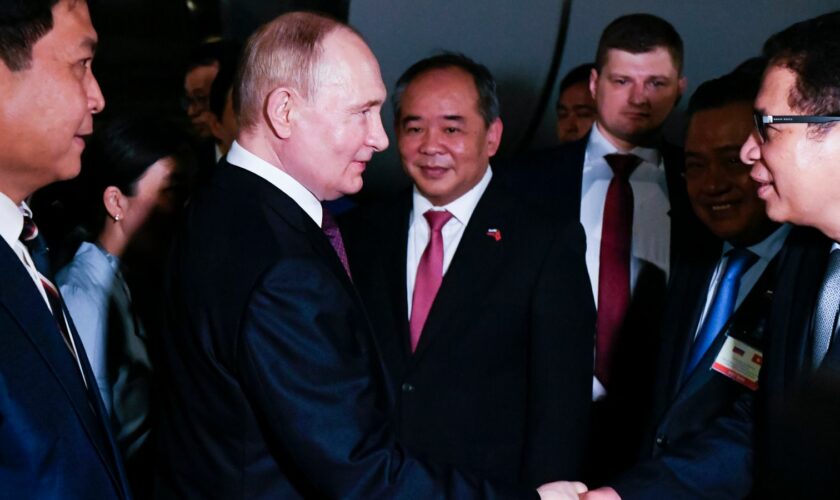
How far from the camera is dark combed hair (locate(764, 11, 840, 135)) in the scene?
1.45 m

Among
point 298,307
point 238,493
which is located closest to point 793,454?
point 298,307

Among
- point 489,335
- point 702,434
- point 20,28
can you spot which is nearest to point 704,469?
point 702,434

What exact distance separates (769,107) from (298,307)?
2.66 feet

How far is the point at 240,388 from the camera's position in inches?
52.5

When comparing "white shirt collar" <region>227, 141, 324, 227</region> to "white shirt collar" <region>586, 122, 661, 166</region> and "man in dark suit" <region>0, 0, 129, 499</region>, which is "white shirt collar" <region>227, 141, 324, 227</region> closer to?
"man in dark suit" <region>0, 0, 129, 499</region>

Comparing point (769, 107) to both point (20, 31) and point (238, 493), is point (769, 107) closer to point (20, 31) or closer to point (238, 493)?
point (238, 493)

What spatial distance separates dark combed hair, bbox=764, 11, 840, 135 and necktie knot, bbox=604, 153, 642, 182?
1.22 meters

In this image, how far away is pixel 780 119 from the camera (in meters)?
1.49

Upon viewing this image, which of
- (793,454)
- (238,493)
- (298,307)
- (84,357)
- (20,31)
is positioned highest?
(20,31)

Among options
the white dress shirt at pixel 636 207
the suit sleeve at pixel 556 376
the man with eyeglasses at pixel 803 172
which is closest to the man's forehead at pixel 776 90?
the man with eyeglasses at pixel 803 172

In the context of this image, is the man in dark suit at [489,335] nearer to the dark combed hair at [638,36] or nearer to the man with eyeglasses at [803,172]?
the man with eyeglasses at [803,172]

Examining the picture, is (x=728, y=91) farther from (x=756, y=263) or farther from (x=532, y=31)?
(x=532, y=31)

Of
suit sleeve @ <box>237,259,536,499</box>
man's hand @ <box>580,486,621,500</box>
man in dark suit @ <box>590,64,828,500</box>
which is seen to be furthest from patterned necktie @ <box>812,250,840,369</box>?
suit sleeve @ <box>237,259,536,499</box>

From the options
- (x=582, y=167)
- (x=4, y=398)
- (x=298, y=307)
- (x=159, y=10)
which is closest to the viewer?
(x=4, y=398)
